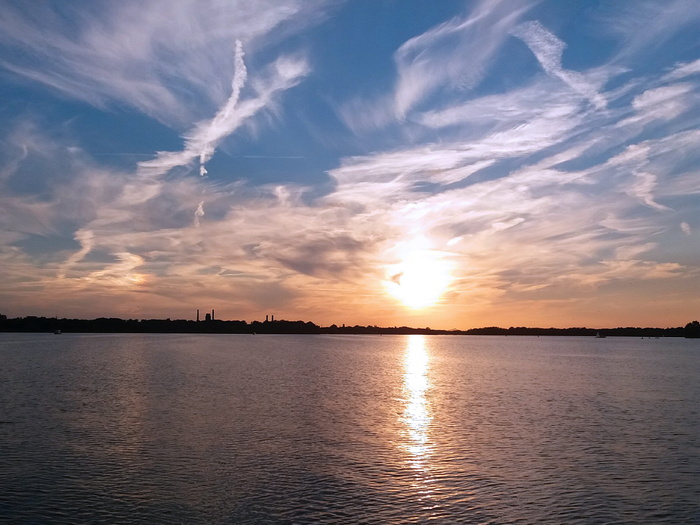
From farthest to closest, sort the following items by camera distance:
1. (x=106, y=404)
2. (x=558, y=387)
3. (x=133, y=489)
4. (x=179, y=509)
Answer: (x=558, y=387) < (x=106, y=404) < (x=133, y=489) < (x=179, y=509)

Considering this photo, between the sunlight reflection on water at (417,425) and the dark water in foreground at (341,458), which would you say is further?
the sunlight reflection on water at (417,425)

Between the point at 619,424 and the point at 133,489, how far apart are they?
39901mm

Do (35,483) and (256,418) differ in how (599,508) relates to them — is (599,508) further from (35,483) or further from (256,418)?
(256,418)

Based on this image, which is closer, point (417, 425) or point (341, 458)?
point (341, 458)

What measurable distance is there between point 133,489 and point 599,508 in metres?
21.8

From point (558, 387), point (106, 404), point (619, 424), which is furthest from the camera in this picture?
point (558, 387)

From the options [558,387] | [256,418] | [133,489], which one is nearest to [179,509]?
[133,489]

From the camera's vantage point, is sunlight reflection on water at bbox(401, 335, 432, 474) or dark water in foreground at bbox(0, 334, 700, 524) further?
sunlight reflection on water at bbox(401, 335, 432, 474)

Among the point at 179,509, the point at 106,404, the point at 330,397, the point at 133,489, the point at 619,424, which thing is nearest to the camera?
the point at 179,509

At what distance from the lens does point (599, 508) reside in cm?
2558

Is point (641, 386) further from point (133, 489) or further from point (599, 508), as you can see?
point (133, 489)

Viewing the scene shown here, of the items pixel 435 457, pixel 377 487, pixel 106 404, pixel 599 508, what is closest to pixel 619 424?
pixel 435 457

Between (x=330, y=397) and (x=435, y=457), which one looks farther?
(x=330, y=397)

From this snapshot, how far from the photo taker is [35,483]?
92.1ft
